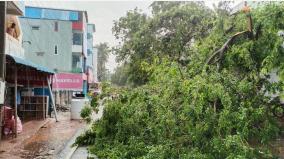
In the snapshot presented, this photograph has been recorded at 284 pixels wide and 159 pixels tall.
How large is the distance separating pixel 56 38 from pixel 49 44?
860mm

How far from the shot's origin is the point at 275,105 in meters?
7.75

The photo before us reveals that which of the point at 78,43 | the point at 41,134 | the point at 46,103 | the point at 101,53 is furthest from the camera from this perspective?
the point at 101,53

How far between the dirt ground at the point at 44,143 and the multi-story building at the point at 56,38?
1802cm

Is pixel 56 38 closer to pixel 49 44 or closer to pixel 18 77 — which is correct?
pixel 49 44

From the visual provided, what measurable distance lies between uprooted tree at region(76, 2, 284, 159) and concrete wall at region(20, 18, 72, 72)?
25331mm

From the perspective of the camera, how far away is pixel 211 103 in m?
7.13

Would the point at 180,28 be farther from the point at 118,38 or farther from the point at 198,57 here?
the point at 198,57

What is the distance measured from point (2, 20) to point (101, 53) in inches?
2492

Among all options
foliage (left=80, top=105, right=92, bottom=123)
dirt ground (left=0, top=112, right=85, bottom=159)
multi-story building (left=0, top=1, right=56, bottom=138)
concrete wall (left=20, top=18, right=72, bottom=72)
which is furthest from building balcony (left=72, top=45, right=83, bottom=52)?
foliage (left=80, top=105, right=92, bottom=123)

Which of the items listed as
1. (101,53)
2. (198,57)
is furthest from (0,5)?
(101,53)

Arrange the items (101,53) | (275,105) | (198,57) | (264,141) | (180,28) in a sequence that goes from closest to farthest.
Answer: (264,141) < (275,105) < (198,57) < (180,28) < (101,53)

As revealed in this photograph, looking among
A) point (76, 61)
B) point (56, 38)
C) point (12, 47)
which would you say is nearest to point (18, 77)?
point (12, 47)

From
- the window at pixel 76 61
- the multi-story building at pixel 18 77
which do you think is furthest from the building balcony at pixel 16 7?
the window at pixel 76 61

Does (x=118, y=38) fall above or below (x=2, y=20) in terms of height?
above
